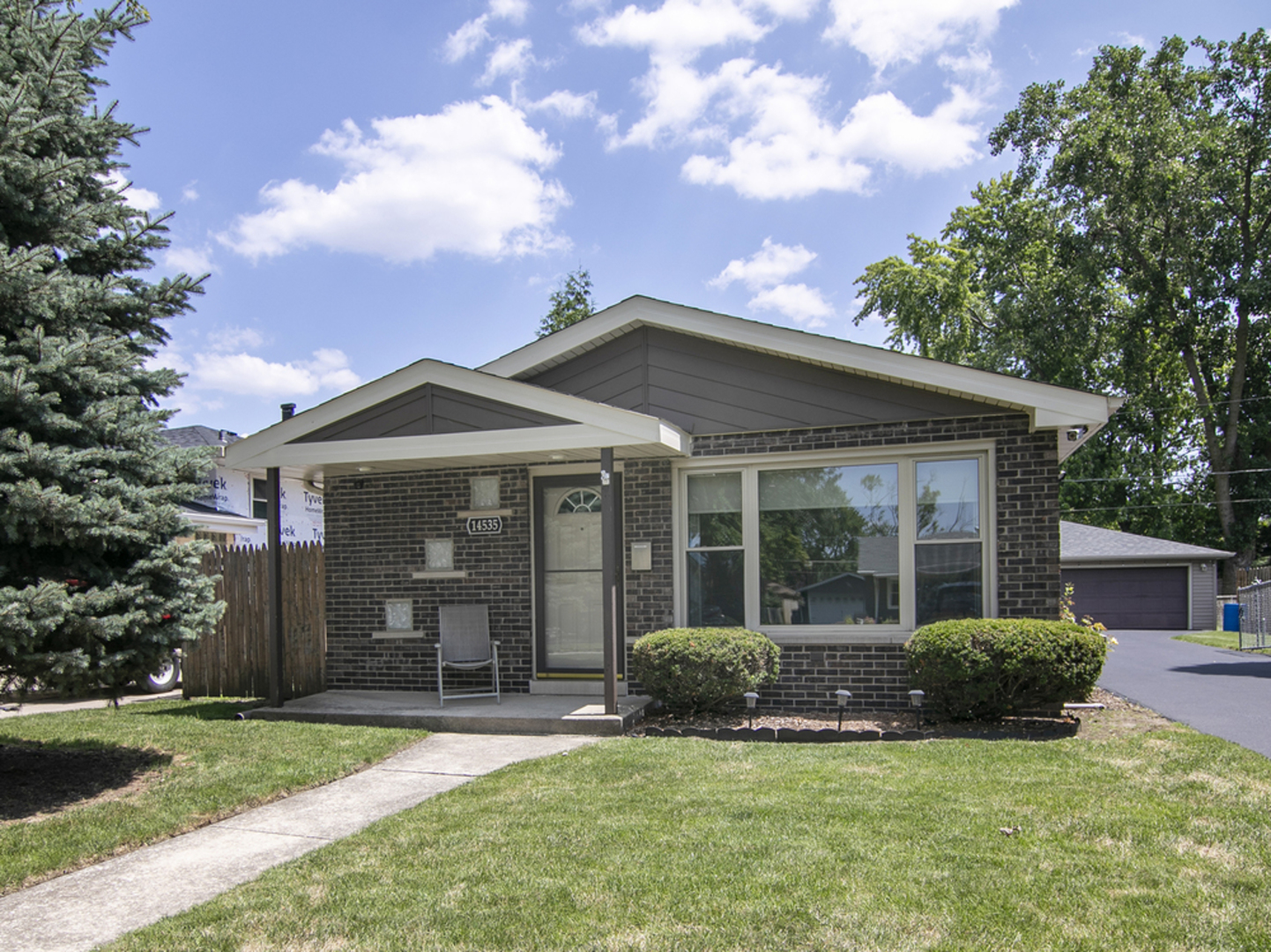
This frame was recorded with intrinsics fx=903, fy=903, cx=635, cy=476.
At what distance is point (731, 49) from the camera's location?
1209cm

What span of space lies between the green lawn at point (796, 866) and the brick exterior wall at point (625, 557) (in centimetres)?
228

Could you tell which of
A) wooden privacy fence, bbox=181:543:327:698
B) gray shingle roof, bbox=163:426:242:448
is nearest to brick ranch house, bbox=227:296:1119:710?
wooden privacy fence, bbox=181:543:327:698

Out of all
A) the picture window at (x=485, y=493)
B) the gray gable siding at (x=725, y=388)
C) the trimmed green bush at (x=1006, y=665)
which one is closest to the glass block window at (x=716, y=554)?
the gray gable siding at (x=725, y=388)

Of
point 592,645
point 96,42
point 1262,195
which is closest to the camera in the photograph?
point 96,42

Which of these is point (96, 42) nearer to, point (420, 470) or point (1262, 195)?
point (420, 470)

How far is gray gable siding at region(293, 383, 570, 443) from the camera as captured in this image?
8.17m

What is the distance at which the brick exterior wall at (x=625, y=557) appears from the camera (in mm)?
8133

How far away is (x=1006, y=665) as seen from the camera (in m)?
7.17

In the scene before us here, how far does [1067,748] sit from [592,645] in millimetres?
4618

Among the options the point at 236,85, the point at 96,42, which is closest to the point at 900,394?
the point at 96,42

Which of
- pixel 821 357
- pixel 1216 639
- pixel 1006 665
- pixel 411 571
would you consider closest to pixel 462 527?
pixel 411 571

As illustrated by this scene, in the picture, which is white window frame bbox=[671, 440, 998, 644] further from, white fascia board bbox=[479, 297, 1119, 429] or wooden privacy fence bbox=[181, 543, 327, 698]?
wooden privacy fence bbox=[181, 543, 327, 698]

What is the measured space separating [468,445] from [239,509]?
11976 millimetres

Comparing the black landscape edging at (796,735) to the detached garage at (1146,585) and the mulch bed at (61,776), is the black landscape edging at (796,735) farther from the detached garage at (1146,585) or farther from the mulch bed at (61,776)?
the detached garage at (1146,585)
